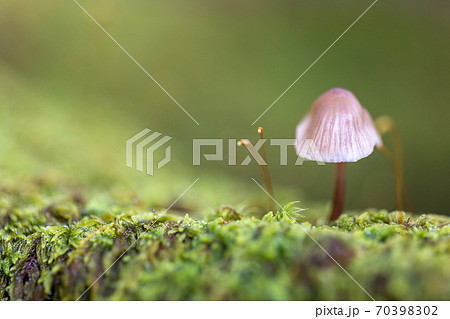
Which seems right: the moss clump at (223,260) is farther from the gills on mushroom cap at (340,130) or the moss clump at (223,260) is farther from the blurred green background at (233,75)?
the blurred green background at (233,75)

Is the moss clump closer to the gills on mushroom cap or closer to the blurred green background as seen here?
the gills on mushroom cap

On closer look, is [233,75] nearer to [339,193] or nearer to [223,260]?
[339,193]

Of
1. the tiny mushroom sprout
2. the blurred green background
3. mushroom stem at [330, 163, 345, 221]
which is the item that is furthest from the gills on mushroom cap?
the blurred green background

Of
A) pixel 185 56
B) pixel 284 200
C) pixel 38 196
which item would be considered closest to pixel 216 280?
pixel 38 196

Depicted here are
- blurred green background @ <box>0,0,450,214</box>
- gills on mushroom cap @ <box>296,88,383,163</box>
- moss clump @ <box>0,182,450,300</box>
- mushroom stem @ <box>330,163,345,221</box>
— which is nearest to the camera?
moss clump @ <box>0,182,450,300</box>

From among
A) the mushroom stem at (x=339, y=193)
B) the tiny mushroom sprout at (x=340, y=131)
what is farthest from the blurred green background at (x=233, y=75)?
the tiny mushroom sprout at (x=340, y=131)

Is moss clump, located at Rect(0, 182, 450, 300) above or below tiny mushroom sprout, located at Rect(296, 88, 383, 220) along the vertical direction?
below
